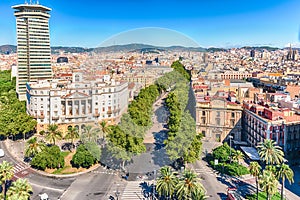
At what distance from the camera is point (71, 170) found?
46.1 feet

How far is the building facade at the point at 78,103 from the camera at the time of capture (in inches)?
754

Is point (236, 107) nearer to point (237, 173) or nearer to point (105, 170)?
point (237, 173)

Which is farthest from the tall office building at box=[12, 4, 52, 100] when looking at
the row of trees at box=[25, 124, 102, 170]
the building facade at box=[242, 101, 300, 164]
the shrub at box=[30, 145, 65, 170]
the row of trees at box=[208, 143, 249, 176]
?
the building facade at box=[242, 101, 300, 164]

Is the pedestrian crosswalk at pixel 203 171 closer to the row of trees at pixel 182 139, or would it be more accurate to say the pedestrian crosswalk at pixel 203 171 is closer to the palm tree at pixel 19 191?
the row of trees at pixel 182 139

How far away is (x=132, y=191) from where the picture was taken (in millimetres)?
11859

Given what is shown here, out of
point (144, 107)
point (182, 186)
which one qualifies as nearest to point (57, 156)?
point (144, 107)

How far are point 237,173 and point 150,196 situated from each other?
4.48 m

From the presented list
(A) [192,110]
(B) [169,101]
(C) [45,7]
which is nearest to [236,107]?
(A) [192,110]

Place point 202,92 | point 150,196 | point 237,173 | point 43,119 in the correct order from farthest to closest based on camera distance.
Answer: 1. point 202,92
2. point 43,119
3. point 237,173
4. point 150,196

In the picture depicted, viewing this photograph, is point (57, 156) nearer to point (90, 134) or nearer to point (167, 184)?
point (90, 134)

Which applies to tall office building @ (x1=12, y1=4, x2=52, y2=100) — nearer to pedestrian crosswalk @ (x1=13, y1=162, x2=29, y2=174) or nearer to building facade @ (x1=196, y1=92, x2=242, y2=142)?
pedestrian crosswalk @ (x1=13, y1=162, x2=29, y2=174)

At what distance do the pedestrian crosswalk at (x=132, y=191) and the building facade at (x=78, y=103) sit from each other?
6812mm

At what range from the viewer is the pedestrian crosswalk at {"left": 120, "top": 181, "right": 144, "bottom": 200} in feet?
37.3

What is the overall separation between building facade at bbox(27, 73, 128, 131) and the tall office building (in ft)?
28.1
